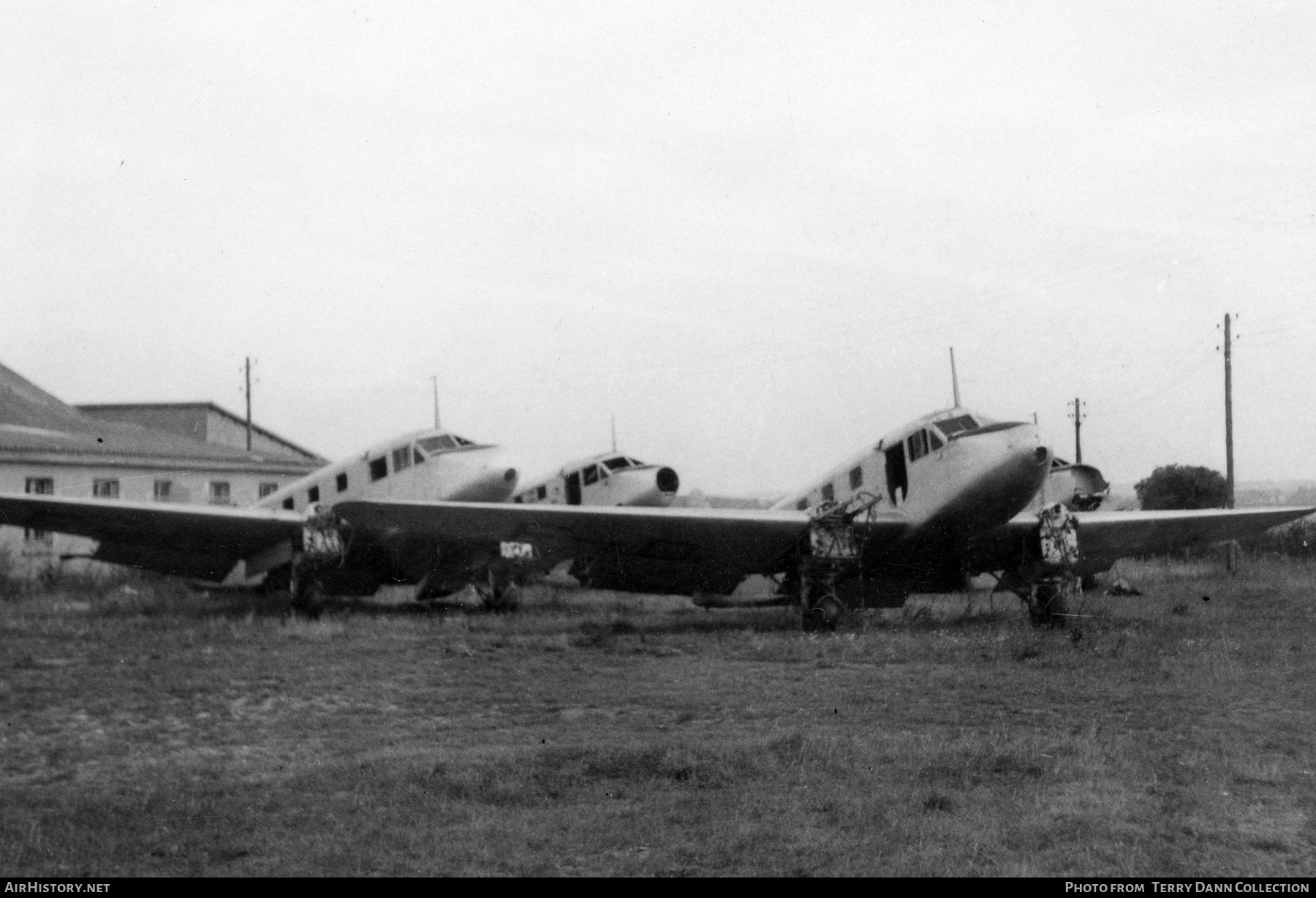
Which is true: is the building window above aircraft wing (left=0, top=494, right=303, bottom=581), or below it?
above

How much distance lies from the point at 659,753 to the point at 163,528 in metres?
14.2

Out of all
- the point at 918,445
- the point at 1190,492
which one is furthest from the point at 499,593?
the point at 1190,492

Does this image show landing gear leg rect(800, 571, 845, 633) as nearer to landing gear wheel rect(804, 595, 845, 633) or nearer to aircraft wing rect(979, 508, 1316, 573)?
landing gear wheel rect(804, 595, 845, 633)

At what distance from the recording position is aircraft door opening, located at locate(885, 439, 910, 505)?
17.0 meters

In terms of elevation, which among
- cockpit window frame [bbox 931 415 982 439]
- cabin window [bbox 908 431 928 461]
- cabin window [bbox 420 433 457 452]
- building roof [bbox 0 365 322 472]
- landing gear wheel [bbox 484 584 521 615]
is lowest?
landing gear wheel [bbox 484 584 521 615]

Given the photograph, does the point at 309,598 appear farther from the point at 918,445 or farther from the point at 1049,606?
the point at 1049,606

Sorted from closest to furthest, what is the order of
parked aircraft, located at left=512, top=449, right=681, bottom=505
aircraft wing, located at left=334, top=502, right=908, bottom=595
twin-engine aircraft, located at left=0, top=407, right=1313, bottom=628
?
aircraft wing, located at left=334, top=502, right=908, bottom=595
twin-engine aircraft, located at left=0, top=407, right=1313, bottom=628
parked aircraft, located at left=512, top=449, right=681, bottom=505

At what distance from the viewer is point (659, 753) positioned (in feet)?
23.2

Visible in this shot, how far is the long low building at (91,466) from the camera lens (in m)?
27.0

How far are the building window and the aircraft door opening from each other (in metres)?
20.6

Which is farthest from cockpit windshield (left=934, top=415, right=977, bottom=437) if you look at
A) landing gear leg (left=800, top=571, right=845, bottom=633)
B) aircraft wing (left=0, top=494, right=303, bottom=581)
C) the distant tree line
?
the distant tree line

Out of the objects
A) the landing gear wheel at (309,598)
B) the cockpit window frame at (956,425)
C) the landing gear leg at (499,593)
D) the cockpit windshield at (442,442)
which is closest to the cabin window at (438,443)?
the cockpit windshield at (442,442)

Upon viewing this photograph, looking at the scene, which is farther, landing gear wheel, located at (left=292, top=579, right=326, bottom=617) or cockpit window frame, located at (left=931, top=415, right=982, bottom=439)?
landing gear wheel, located at (left=292, top=579, right=326, bottom=617)
